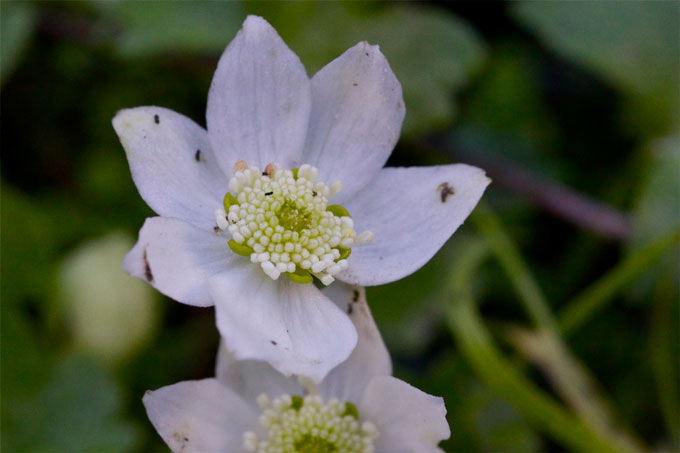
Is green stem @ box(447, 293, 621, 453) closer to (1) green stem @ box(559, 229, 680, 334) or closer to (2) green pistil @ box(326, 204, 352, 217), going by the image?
(1) green stem @ box(559, 229, 680, 334)

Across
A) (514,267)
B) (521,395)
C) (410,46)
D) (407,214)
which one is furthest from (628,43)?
(407,214)

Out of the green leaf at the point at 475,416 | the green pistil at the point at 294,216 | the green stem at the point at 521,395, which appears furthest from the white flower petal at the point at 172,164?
the green leaf at the point at 475,416

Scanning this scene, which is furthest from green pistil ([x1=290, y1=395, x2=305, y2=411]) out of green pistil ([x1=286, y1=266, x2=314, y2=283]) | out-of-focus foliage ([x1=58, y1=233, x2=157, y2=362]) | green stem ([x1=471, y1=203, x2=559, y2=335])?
green stem ([x1=471, y1=203, x2=559, y2=335])

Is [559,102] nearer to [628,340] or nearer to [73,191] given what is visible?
[628,340]

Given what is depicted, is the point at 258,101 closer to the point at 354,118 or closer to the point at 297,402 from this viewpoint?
Answer: the point at 354,118

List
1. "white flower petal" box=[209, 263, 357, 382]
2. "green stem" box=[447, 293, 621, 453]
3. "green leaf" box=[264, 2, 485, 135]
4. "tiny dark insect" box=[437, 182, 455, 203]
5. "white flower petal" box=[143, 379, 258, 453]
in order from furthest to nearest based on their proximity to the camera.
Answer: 1. "green leaf" box=[264, 2, 485, 135]
2. "green stem" box=[447, 293, 621, 453]
3. "tiny dark insect" box=[437, 182, 455, 203]
4. "white flower petal" box=[143, 379, 258, 453]
5. "white flower petal" box=[209, 263, 357, 382]

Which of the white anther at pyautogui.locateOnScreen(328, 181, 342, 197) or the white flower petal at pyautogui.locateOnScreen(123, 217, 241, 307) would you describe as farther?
the white anther at pyautogui.locateOnScreen(328, 181, 342, 197)
